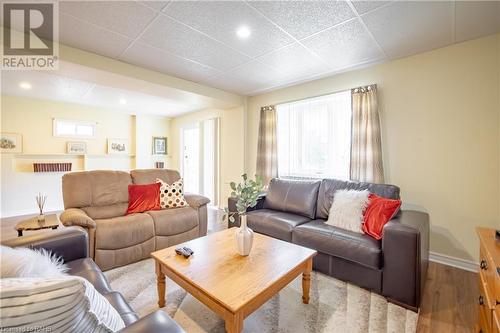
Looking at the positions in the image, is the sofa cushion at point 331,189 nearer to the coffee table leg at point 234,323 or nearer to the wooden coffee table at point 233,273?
the wooden coffee table at point 233,273

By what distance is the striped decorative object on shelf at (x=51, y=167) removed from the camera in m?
4.86

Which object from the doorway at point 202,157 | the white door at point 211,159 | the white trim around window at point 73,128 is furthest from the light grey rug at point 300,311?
the white trim around window at point 73,128

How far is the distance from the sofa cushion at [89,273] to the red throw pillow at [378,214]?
2126 mm

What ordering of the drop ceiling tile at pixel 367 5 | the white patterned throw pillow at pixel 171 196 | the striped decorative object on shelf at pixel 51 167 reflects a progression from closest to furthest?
the drop ceiling tile at pixel 367 5 → the white patterned throw pillow at pixel 171 196 → the striped decorative object on shelf at pixel 51 167

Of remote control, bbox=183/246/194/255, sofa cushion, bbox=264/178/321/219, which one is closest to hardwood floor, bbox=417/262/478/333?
sofa cushion, bbox=264/178/321/219

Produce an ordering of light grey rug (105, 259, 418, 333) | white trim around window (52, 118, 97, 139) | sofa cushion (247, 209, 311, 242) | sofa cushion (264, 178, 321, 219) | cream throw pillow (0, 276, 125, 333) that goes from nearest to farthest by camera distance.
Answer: cream throw pillow (0, 276, 125, 333) → light grey rug (105, 259, 418, 333) → sofa cushion (247, 209, 311, 242) → sofa cushion (264, 178, 321, 219) → white trim around window (52, 118, 97, 139)

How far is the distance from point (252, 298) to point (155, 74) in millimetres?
3131

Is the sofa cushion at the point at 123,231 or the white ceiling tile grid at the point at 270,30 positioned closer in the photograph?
the white ceiling tile grid at the point at 270,30

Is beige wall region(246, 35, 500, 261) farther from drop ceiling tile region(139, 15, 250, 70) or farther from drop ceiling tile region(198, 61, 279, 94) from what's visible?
drop ceiling tile region(139, 15, 250, 70)

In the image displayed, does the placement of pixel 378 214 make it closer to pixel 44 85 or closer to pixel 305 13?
pixel 305 13

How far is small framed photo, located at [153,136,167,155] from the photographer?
6.65 m

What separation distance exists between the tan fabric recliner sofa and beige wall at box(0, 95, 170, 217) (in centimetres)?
333

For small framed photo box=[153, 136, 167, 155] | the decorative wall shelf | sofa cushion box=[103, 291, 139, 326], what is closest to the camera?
sofa cushion box=[103, 291, 139, 326]

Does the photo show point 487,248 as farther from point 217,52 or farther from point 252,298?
point 217,52
